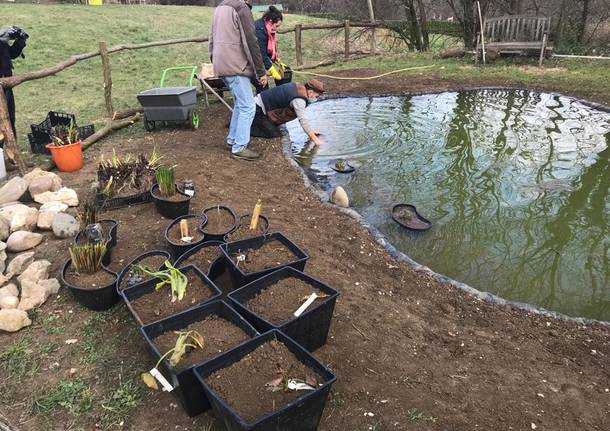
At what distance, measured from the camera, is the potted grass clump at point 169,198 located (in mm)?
4027

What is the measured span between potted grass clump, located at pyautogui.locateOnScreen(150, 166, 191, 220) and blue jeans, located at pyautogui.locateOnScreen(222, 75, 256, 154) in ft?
5.55

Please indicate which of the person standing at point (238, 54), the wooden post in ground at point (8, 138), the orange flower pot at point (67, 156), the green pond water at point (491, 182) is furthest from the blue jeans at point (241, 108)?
the wooden post in ground at point (8, 138)

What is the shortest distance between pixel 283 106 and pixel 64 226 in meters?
3.38

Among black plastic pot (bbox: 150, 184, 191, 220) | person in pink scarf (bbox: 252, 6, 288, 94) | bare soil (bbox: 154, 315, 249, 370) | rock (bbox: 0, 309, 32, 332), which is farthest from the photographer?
person in pink scarf (bbox: 252, 6, 288, 94)

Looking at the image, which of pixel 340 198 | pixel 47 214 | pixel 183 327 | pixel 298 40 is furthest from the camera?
pixel 298 40

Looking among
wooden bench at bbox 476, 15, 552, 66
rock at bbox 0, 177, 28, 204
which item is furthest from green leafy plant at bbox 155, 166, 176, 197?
wooden bench at bbox 476, 15, 552, 66

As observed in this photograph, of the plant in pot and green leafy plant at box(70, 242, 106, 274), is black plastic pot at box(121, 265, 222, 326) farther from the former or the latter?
the plant in pot

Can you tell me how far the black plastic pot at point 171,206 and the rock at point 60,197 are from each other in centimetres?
84

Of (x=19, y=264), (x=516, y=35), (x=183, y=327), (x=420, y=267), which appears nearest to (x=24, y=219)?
(x=19, y=264)

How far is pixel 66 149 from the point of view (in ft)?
16.8

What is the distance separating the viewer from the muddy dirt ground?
7.47 ft

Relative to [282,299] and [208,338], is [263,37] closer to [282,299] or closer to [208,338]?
[282,299]

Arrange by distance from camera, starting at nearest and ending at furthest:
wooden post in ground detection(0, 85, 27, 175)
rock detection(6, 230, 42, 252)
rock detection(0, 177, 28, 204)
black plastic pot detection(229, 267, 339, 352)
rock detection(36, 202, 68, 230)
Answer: black plastic pot detection(229, 267, 339, 352) < rock detection(6, 230, 42, 252) < rock detection(36, 202, 68, 230) < rock detection(0, 177, 28, 204) < wooden post in ground detection(0, 85, 27, 175)

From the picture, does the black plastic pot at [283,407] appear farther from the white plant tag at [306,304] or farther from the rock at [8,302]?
the rock at [8,302]
